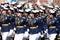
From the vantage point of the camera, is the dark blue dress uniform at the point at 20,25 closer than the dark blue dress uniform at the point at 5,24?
Yes

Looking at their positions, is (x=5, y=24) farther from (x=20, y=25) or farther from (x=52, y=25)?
(x=52, y=25)

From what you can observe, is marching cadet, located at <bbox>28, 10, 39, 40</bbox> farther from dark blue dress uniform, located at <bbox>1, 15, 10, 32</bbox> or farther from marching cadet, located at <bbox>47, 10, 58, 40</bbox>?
dark blue dress uniform, located at <bbox>1, 15, 10, 32</bbox>

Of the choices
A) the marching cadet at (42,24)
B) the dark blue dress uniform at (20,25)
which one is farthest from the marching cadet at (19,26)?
the marching cadet at (42,24)

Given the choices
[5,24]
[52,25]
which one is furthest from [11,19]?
[52,25]

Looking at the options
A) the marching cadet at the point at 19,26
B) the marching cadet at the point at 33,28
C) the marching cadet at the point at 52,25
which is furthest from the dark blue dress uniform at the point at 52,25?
the marching cadet at the point at 19,26

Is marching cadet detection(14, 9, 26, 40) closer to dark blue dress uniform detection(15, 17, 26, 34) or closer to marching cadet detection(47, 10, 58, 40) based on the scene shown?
dark blue dress uniform detection(15, 17, 26, 34)

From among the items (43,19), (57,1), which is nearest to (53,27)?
(43,19)

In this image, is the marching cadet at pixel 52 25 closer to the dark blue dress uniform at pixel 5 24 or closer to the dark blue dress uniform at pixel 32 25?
the dark blue dress uniform at pixel 32 25

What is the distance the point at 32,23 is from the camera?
369cm

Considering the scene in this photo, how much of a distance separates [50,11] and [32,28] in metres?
0.59

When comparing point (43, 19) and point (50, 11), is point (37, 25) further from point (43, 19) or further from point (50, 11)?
point (50, 11)

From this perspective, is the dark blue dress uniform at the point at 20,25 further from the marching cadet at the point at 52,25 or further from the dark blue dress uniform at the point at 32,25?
the marching cadet at the point at 52,25

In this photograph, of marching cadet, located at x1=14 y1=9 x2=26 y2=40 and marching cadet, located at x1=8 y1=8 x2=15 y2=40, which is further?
marching cadet, located at x1=8 y1=8 x2=15 y2=40

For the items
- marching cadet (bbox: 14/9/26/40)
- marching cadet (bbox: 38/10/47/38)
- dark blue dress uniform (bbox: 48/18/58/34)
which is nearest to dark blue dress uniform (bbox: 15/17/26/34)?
marching cadet (bbox: 14/9/26/40)
